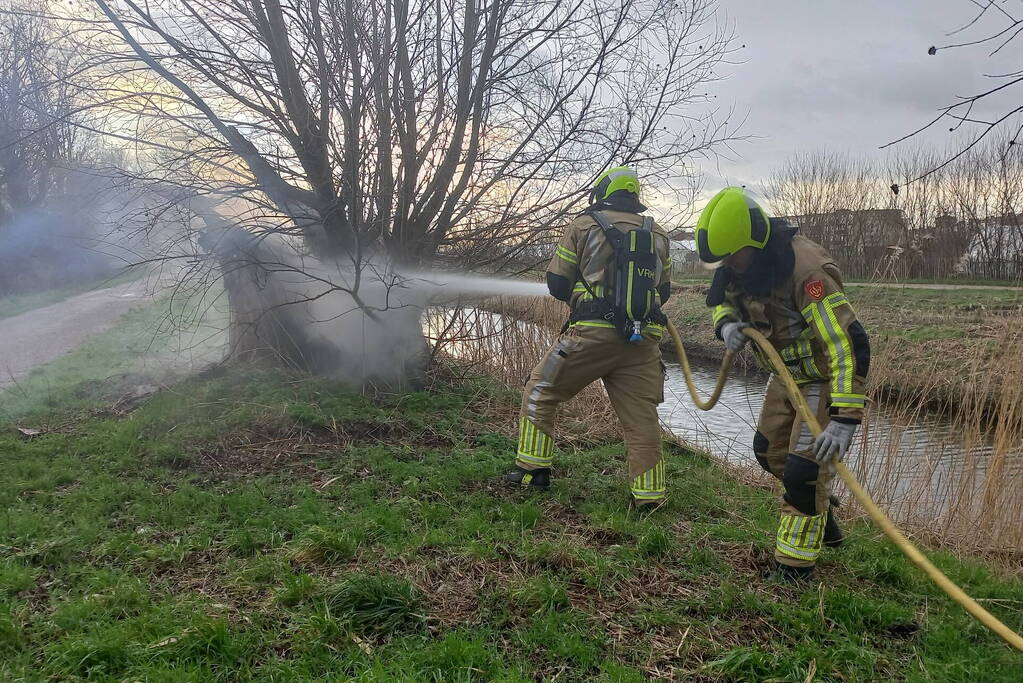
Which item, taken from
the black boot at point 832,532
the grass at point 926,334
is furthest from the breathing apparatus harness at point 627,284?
the grass at point 926,334

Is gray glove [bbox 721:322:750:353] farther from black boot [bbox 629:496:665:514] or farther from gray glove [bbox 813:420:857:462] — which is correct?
black boot [bbox 629:496:665:514]

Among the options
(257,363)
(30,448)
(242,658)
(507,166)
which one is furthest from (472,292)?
(242,658)

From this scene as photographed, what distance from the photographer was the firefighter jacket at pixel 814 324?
307cm

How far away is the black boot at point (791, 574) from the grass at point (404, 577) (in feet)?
0.22

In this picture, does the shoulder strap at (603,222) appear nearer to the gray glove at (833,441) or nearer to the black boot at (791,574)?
the gray glove at (833,441)

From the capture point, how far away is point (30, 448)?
4.86m

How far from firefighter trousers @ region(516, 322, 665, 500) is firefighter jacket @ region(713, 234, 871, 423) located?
84 centimetres

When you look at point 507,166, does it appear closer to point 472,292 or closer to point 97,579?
point 472,292

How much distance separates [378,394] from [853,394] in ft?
13.6

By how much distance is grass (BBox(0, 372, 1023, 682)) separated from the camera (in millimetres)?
2668

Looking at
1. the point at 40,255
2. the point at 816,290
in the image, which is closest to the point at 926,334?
the point at 816,290

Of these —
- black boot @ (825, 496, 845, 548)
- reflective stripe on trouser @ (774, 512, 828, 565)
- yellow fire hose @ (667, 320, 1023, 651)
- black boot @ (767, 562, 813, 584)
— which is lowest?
black boot @ (767, 562, 813, 584)

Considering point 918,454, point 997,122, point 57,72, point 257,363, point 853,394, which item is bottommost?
point 918,454

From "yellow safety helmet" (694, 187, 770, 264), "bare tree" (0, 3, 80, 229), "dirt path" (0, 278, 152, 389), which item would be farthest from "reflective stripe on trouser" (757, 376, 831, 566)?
"bare tree" (0, 3, 80, 229)
